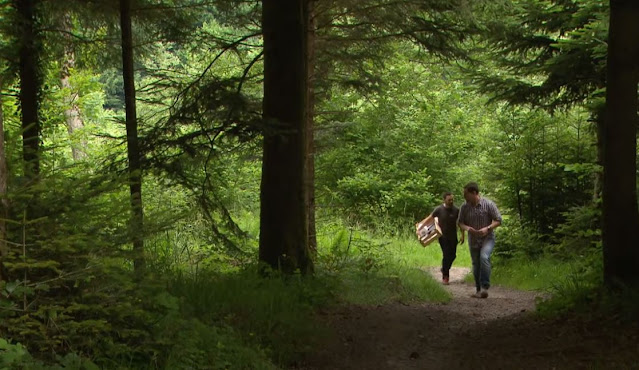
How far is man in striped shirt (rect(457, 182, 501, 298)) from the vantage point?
1119 cm

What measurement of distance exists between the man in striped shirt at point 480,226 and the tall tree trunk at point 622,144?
4.34 m

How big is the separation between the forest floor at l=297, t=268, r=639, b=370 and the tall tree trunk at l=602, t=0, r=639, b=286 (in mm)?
880

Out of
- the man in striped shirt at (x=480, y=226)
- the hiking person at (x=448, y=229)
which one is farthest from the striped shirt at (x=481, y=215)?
the hiking person at (x=448, y=229)

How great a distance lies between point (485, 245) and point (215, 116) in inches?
217

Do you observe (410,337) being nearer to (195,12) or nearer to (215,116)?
(215,116)

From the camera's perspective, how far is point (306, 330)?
6.70m

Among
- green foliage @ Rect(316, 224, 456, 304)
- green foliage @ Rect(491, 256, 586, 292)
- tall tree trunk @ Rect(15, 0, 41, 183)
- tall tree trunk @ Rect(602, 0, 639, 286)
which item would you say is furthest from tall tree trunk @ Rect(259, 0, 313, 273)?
green foliage @ Rect(491, 256, 586, 292)

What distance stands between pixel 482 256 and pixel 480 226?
0.55m

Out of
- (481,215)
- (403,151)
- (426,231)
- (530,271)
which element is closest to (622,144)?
(481,215)

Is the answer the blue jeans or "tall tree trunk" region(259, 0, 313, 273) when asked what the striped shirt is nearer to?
the blue jeans

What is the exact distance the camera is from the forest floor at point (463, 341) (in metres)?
5.66

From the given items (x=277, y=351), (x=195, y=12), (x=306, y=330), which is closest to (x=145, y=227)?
(x=277, y=351)

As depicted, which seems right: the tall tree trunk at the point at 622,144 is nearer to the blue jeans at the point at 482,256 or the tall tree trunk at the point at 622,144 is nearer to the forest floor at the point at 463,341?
→ the forest floor at the point at 463,341

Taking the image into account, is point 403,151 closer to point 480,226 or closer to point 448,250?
point 448,250
